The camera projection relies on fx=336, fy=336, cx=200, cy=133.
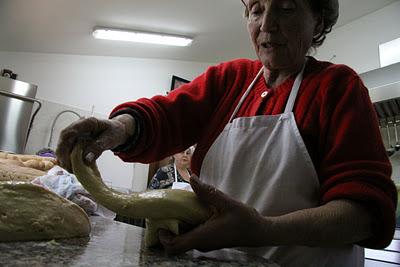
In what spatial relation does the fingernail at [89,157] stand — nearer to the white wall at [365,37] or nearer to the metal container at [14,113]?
the metal container at [14,113]

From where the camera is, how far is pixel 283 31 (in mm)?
861

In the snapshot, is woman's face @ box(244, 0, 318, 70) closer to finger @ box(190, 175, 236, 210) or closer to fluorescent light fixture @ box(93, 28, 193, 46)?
finger @ box(190, 175, 236, 210)

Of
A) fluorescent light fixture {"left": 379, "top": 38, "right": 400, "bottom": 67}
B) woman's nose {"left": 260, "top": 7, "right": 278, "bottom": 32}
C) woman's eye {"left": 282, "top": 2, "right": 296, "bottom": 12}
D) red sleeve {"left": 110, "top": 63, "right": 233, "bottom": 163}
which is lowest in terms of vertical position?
red sleeve {"left": 110, "top": 63, "right": 233, "bottom": 163}

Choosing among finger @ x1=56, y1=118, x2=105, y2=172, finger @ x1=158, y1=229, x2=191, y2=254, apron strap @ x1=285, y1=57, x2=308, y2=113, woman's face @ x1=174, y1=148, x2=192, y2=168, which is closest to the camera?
finger @ x1=158, y1=229, x2=191, y2=254

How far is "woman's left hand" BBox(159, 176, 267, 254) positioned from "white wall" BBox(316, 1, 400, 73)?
242cm

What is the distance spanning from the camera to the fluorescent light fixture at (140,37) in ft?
9.76

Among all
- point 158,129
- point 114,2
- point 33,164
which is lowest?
point 33,164

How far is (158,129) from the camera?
936 millimetres

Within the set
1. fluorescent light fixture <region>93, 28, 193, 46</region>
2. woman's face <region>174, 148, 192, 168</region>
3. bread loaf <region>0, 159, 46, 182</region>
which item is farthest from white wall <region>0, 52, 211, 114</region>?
bread loaf <region>0, 159, 46, 182</region>

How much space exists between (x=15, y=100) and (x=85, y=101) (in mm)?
822

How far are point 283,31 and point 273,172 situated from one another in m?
0.36

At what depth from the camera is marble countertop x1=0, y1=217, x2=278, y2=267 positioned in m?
0.47

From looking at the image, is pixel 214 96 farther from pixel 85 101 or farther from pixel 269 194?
pixel 85 101

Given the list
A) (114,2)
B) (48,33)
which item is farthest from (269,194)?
(48,33)
